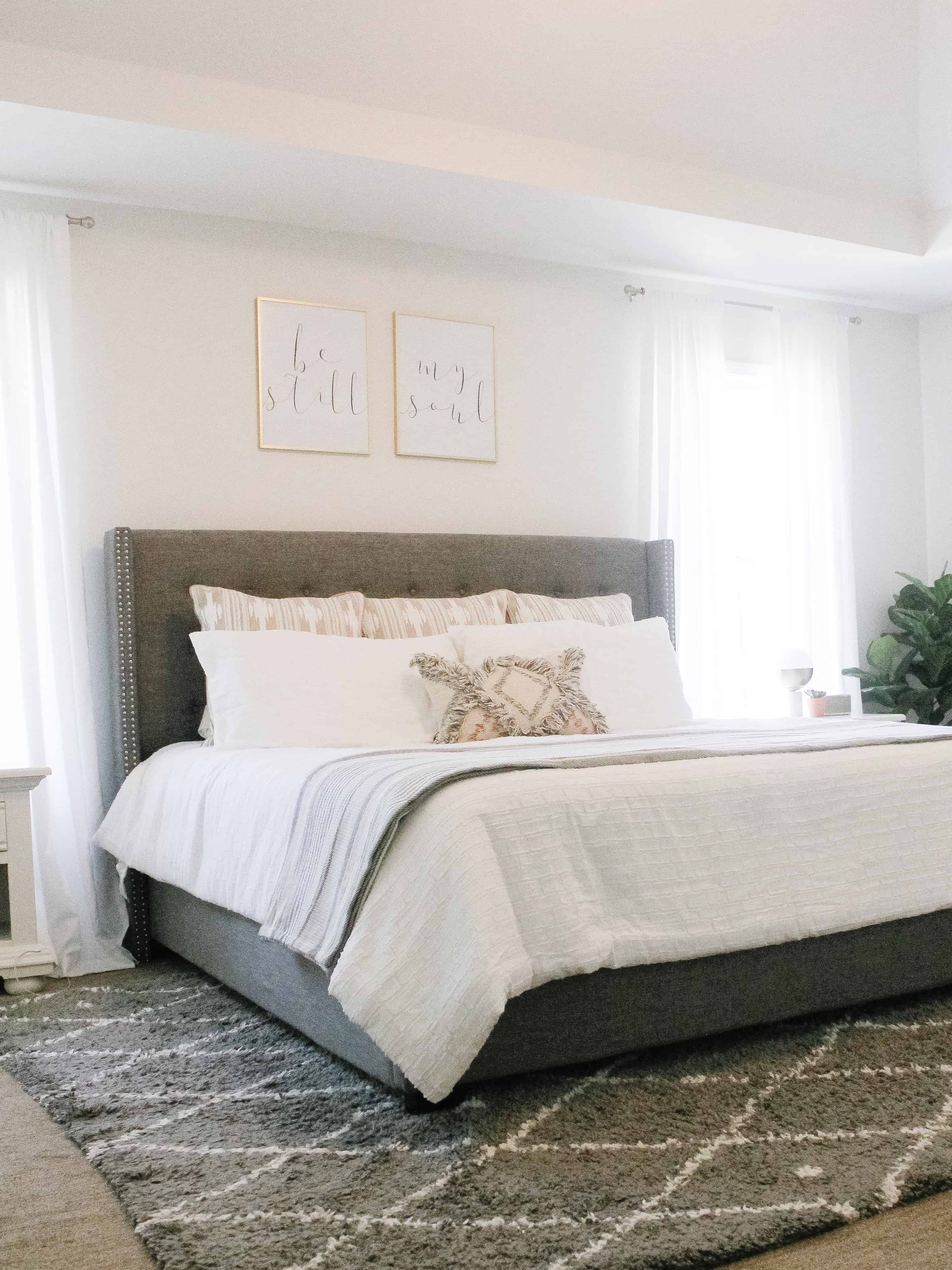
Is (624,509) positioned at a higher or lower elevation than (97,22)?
lower

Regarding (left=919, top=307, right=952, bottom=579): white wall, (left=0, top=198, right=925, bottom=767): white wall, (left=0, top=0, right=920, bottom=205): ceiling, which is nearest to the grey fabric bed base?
(left=0, top=198, right=925, bottom=767): white wall

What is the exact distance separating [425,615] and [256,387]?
993mm

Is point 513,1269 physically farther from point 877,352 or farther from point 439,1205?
point 877,352

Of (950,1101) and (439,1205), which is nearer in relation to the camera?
(439,1205)

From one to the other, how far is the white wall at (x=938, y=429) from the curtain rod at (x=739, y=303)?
1.26ft

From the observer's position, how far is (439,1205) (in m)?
1.78

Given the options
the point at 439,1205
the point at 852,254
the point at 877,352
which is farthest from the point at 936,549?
the point at 439,1205

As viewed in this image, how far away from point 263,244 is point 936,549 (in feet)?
11.1

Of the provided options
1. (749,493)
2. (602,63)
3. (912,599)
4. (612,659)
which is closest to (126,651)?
(612,659)

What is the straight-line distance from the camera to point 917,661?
5.32 m

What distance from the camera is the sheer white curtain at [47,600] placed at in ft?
11.9

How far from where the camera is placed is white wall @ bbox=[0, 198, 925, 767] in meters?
3.90

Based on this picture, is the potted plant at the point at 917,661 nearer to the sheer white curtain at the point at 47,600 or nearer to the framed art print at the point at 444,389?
the framed art print at the point at 444,389

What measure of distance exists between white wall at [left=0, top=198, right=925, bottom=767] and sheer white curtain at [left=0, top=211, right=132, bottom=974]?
Result: 120 millimetres
